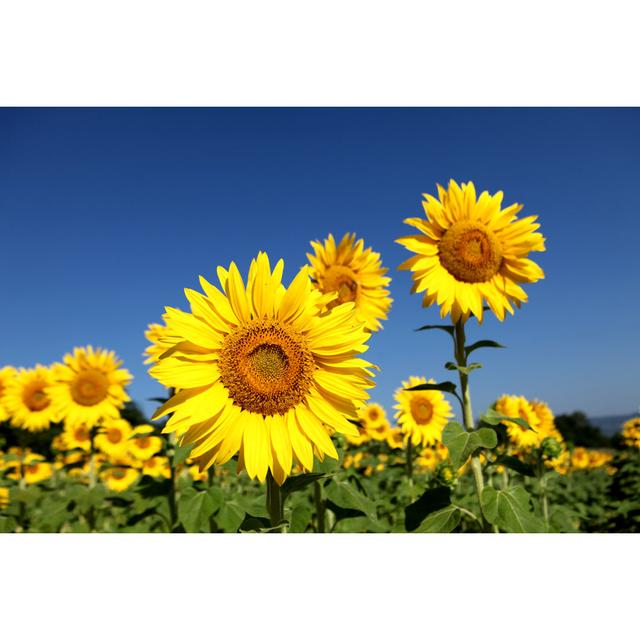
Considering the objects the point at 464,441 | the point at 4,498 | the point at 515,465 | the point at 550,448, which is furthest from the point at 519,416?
the point at 4,498

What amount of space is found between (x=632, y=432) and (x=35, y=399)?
9107 millimetres

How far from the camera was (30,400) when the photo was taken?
17.0 ft

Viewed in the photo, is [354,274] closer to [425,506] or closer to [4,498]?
[425,506]

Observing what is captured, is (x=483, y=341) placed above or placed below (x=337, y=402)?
above

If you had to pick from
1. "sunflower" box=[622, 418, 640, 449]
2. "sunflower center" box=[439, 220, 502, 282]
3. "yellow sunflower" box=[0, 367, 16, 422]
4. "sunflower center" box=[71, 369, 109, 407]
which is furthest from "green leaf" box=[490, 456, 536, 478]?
"sunflower" box=[622, 418, 640, 449]

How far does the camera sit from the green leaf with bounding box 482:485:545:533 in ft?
7.20

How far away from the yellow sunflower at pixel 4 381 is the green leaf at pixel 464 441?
4.79m

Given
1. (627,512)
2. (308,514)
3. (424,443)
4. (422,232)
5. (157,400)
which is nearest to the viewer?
(308,514)

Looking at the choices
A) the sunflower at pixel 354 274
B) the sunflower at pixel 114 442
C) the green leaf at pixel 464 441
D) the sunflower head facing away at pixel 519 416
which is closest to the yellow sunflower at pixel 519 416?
the sunflower head facing away at pixel 519 416

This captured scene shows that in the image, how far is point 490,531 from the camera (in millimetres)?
2449
